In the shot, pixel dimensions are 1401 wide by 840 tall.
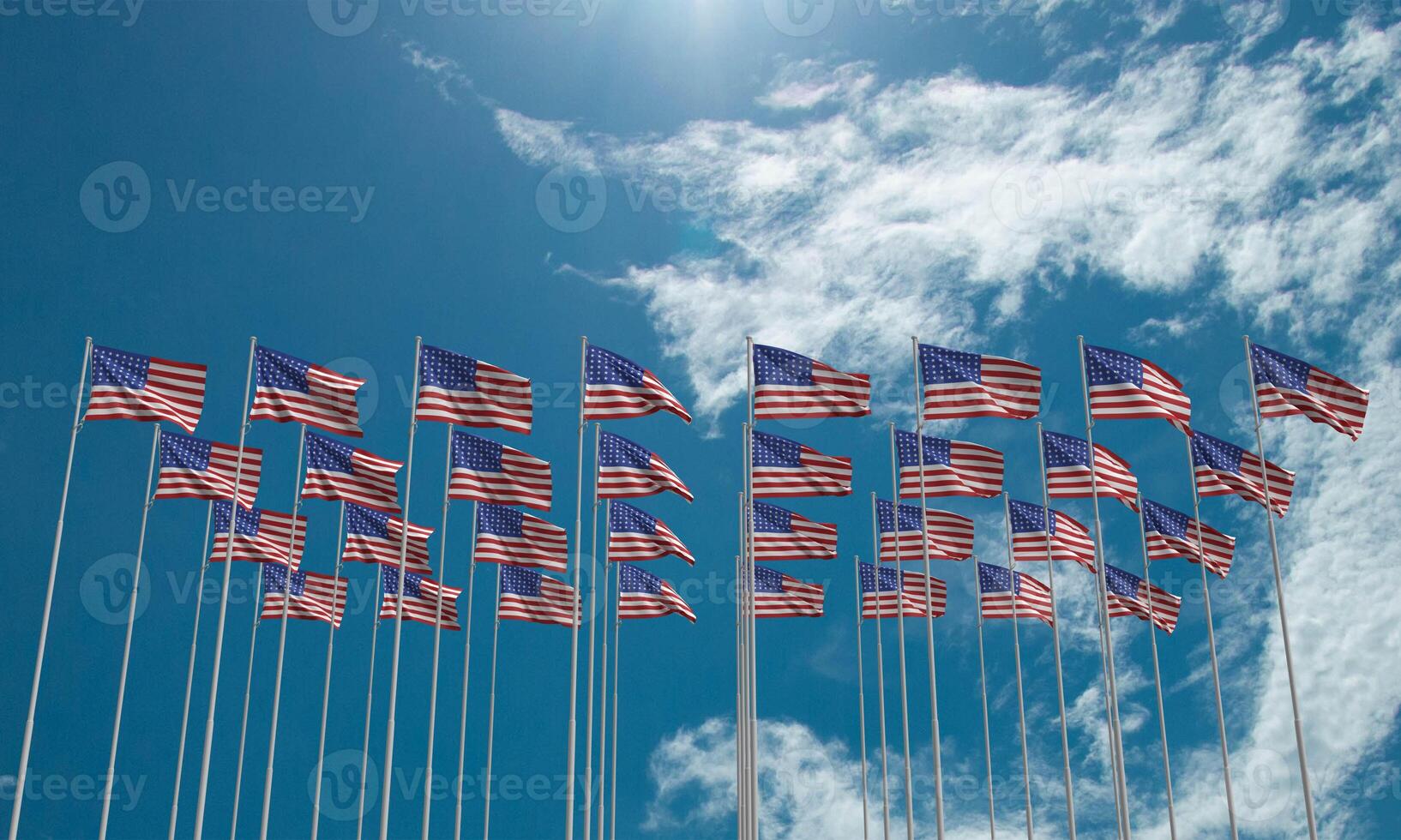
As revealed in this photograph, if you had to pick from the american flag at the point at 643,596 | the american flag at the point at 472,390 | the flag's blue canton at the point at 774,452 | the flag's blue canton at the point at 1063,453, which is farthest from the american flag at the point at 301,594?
the flag's blue canton at the point at 1063,453

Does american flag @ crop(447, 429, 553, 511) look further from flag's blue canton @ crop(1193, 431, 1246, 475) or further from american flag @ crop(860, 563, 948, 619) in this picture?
flag's blue canton @ crop(1193, 431, 1246, 475)

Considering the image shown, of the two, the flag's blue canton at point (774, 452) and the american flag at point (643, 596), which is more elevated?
the flag's blue canton at point (774, 452)

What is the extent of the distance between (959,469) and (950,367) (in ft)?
12.1

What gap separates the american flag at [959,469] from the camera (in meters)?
34.2

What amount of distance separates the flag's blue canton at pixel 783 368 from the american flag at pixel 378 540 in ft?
37.2

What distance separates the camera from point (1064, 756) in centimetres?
3216

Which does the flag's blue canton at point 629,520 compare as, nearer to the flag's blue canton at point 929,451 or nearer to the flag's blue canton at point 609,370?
the flag's blue canton at point 609,370

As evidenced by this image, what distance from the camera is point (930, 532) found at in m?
36.8

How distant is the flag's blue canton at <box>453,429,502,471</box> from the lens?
31.1m

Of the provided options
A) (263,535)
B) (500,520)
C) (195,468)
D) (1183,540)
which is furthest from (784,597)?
(195,468)

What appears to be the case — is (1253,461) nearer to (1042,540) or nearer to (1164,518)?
(1164,518)

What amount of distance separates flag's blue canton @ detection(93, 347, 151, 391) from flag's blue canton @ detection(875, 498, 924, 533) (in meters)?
19.4

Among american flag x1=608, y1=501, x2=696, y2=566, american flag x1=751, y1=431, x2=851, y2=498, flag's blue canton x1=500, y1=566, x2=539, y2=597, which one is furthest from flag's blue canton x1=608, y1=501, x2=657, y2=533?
flag's blue canton x1=500, y1=566, x2=539, y2=597

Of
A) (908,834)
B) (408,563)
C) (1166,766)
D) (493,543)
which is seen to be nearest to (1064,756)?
(908,834)
